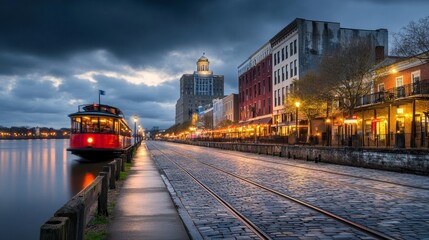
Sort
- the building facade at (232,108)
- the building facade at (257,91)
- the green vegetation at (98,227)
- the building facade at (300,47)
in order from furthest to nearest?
1. the building facade at (232,108)
2. the building facade at (257,91)
3. the building facade at (300,47)
4. the green vegetation at (98,227)

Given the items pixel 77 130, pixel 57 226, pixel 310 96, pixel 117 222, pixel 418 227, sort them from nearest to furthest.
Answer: pixel 57 226, pixel 418 227, pixel 117 222, pixel 77 130, pixel 310 96

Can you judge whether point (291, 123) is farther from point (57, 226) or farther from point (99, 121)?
point (57, 226)

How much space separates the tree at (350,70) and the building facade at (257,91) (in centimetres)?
2626

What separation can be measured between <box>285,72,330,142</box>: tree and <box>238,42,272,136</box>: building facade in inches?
632

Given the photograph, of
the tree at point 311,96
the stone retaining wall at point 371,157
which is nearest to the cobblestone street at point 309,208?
the stone retaining wall at point 371,157

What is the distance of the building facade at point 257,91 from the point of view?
247 ft

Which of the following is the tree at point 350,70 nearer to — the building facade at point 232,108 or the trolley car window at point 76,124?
the trolley car window at point 76,124

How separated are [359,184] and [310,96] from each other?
30597mm

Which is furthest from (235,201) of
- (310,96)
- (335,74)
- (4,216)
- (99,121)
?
(310,96)

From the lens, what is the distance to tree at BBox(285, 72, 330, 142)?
42.2 m

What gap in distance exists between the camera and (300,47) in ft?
203

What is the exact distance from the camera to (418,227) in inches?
322

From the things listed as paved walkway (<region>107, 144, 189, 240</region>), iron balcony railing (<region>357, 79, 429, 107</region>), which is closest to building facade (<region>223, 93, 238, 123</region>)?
iron balcony railing (<region>357, 79, 429, 107</region>)

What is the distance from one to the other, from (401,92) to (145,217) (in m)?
33.8
